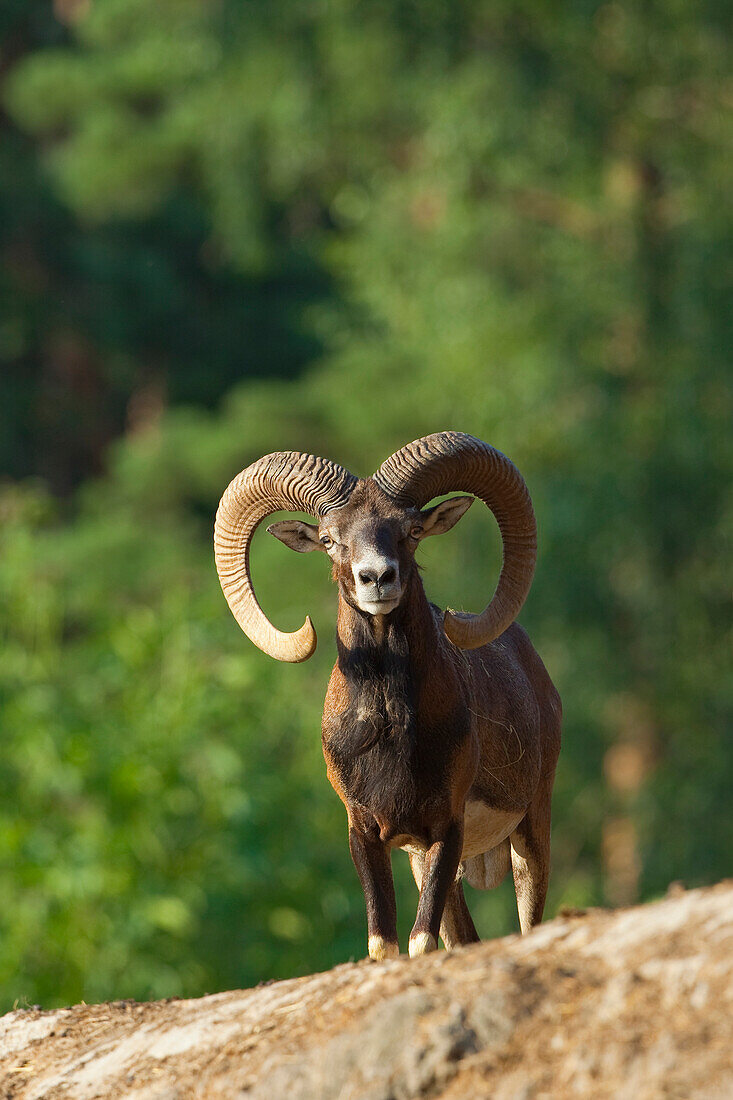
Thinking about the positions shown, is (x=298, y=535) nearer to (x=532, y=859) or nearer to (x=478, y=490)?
(x=478, y=490)

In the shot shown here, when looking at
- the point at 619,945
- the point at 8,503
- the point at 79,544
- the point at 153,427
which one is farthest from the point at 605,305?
the point at 619,945

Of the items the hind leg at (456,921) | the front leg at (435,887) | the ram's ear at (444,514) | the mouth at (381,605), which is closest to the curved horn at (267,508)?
the ram's ear at (444,514)

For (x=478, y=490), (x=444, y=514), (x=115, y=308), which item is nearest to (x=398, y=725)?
(x=444, y=514)

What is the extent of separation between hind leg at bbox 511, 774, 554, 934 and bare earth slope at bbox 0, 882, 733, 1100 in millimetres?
1430

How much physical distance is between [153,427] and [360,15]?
489 inches

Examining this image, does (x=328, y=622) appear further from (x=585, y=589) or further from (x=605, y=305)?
(x=605, y=305)

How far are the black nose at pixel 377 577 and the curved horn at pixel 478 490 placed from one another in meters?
0.39

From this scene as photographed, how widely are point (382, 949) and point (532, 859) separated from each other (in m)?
1.34

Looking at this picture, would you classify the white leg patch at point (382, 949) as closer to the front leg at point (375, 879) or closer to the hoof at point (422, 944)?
the front leg at point (375, 879)

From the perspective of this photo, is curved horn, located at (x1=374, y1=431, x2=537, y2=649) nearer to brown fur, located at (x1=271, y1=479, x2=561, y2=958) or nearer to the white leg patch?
brown fur, located at (x1=271, y1=479, x2=561, y2=958)

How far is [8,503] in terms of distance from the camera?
18.8m

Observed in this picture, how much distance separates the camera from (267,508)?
281 inches

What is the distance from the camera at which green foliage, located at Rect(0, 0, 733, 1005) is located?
17.2 metres

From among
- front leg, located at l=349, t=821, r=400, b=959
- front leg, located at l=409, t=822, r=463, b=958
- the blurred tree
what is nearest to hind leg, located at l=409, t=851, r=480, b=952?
front leg, located at l=349, t=821, r=400, b=959
